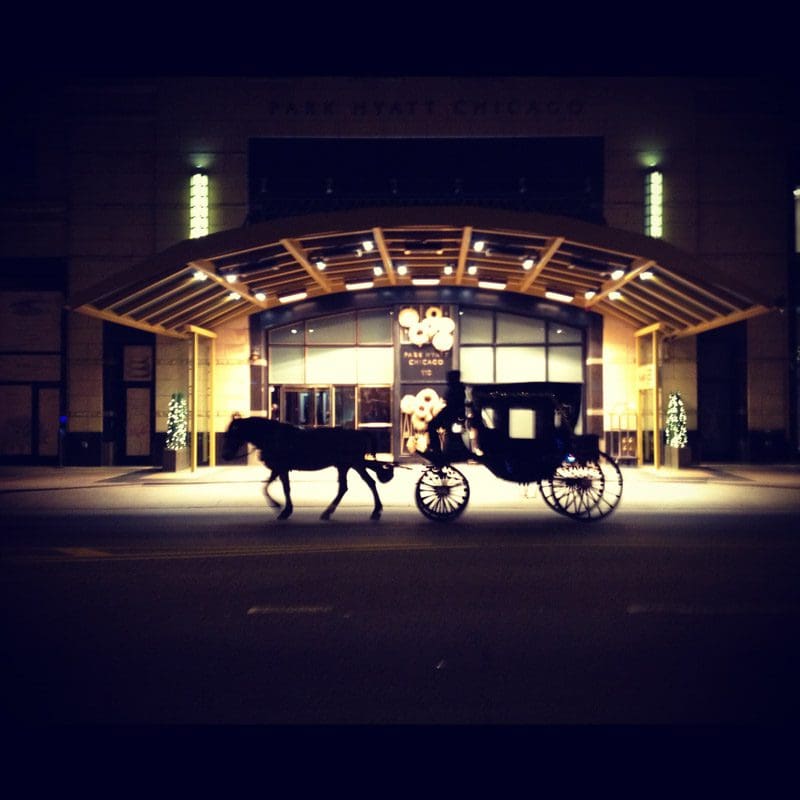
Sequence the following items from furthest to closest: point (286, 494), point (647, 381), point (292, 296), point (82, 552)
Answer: point (292, 296) < point (647, 381) < point (286, 494) < point (82, 552)

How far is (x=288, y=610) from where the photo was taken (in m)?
6.80

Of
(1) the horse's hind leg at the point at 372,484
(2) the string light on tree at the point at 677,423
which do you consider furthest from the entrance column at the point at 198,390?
(2) the string light on tree at the point at 677,423

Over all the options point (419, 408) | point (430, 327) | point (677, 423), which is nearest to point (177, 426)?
point (419, 408)

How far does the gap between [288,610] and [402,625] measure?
1.07 meters

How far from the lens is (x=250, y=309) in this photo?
24.5 m

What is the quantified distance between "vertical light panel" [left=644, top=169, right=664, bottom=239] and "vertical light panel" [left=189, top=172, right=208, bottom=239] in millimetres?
13480

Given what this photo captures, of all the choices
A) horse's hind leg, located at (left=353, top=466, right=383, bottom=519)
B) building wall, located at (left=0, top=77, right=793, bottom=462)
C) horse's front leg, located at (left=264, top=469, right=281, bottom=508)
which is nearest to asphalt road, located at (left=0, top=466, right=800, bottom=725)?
horse's hind leg, located at (left=353, top=466, right=383, bottom=519)

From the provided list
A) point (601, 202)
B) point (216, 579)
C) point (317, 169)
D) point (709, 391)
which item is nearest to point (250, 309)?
point (317, 169)

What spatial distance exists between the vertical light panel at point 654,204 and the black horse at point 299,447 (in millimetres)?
15921

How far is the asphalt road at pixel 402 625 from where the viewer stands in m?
4.57

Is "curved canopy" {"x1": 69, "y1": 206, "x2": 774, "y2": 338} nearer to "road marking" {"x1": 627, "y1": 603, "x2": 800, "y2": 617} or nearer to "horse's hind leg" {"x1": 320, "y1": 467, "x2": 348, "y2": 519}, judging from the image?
"horse's hind leg" {"x1": 320, "y1": 467, "x2": 348, "y2": 519}

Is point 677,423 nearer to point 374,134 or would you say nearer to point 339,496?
point 374,134

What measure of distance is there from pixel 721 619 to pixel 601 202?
67.3ft

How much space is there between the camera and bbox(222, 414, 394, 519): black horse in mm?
12109
